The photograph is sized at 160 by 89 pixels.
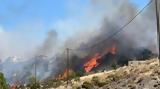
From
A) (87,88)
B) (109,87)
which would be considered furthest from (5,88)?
(109,87)

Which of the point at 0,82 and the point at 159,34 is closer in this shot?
the point at 159,34

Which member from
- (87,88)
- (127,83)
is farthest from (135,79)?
(87,88)

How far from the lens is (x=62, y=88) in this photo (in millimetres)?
98875

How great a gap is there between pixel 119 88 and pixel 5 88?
49.3 metres

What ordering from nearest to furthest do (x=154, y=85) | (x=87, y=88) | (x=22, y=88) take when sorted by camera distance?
(x=154, y=85) → (x=87, y=88) → (x=22, y=88)

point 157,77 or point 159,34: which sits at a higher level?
point 159,34

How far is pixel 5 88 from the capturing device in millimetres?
93188

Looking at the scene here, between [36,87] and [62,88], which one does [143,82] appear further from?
[36,87]

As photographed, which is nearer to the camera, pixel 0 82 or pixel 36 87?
pixel 0 82

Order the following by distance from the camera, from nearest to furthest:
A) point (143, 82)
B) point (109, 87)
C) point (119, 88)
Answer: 1. point (143, 82)
2. point (119, 88)
3. point (109, 87)

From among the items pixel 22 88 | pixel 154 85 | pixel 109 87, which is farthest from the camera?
A: pixel 22 88

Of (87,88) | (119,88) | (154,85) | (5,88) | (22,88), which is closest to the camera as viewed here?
(154,85)

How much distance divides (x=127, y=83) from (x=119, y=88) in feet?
3.34

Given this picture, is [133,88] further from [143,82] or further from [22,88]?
[22,88]
